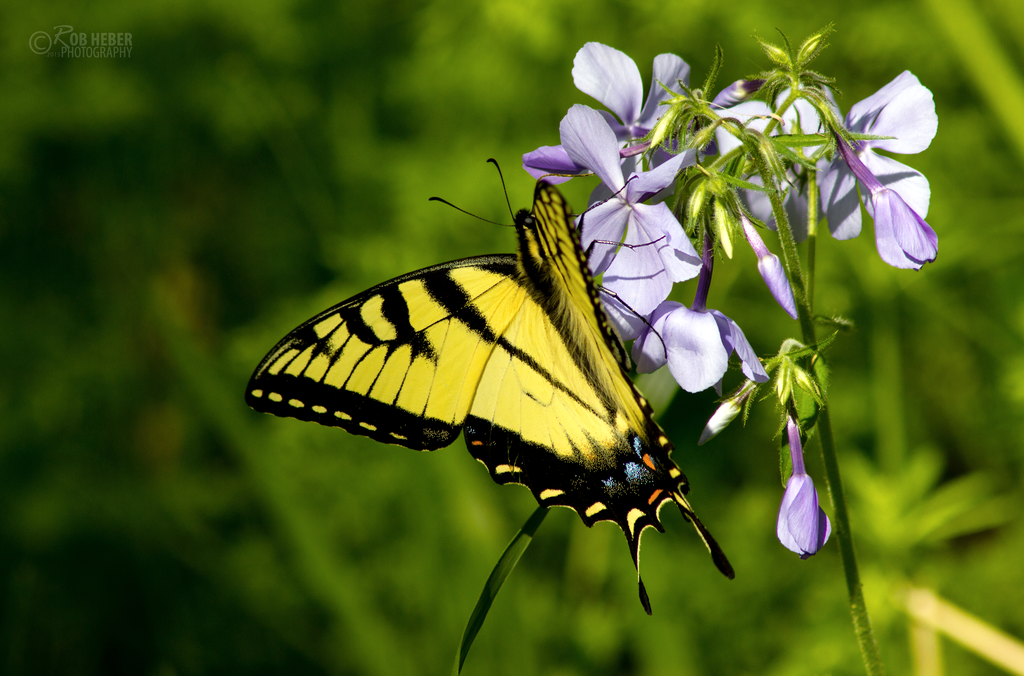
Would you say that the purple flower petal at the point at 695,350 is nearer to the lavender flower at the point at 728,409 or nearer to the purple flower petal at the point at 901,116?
the lavender flower at the point at 728,409

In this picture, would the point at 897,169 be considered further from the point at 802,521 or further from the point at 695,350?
the point at 802,521

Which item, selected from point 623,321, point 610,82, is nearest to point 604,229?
point 623,321

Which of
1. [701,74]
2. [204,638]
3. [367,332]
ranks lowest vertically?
[204,638]

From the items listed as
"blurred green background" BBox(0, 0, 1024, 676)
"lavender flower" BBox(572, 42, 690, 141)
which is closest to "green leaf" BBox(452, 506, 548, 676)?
"lavender flower" BBox(572, 42, 690, 141)

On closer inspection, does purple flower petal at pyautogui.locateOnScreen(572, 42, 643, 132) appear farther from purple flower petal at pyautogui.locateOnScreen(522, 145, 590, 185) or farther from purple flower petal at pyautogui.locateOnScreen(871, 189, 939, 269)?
purple flower petal at pyautogui.locateOnScreen(871, 189, 939, 269)

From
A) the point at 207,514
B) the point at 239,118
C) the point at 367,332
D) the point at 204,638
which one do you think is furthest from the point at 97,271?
the point at 367,332

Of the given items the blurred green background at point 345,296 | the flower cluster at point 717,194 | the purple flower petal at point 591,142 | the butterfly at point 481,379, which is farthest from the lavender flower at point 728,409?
the blurred green background at point 345,296

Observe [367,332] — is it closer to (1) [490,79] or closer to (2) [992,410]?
(1) [490,79]
